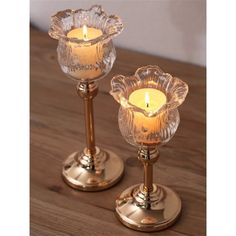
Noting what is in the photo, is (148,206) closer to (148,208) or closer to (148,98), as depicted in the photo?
(148,208)

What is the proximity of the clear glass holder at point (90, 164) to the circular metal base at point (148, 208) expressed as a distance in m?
0.05

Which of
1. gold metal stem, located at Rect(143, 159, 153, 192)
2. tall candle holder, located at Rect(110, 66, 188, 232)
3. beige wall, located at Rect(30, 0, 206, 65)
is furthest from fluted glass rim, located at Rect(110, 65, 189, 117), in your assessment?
beige wall, located at Rect(30, 0, 206, 65)

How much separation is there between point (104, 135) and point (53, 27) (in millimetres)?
246

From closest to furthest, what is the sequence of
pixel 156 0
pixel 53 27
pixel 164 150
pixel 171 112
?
pixel 171 112, pixel 53 27, pixel 164 150, pixel 156 0

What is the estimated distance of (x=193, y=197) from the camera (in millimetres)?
1004

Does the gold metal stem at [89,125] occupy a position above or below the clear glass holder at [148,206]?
above

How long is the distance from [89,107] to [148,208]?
19 centimetres

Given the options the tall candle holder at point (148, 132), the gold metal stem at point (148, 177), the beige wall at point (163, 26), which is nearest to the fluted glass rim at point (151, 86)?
the tall candle holder at point (148, 132)

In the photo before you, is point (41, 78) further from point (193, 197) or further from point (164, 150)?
point (193, 197)

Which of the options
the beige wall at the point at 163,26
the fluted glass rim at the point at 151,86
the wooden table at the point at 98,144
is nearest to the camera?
the fluted glass rim at the point at 151,86

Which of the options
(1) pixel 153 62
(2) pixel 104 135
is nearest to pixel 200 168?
(2) pixel 104 135

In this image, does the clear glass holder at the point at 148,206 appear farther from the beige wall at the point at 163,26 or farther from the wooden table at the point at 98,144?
the beige wall at the point at 163,26

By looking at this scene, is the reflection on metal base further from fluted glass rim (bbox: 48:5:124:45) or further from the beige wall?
the beige wall

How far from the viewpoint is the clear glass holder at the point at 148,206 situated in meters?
0.95
